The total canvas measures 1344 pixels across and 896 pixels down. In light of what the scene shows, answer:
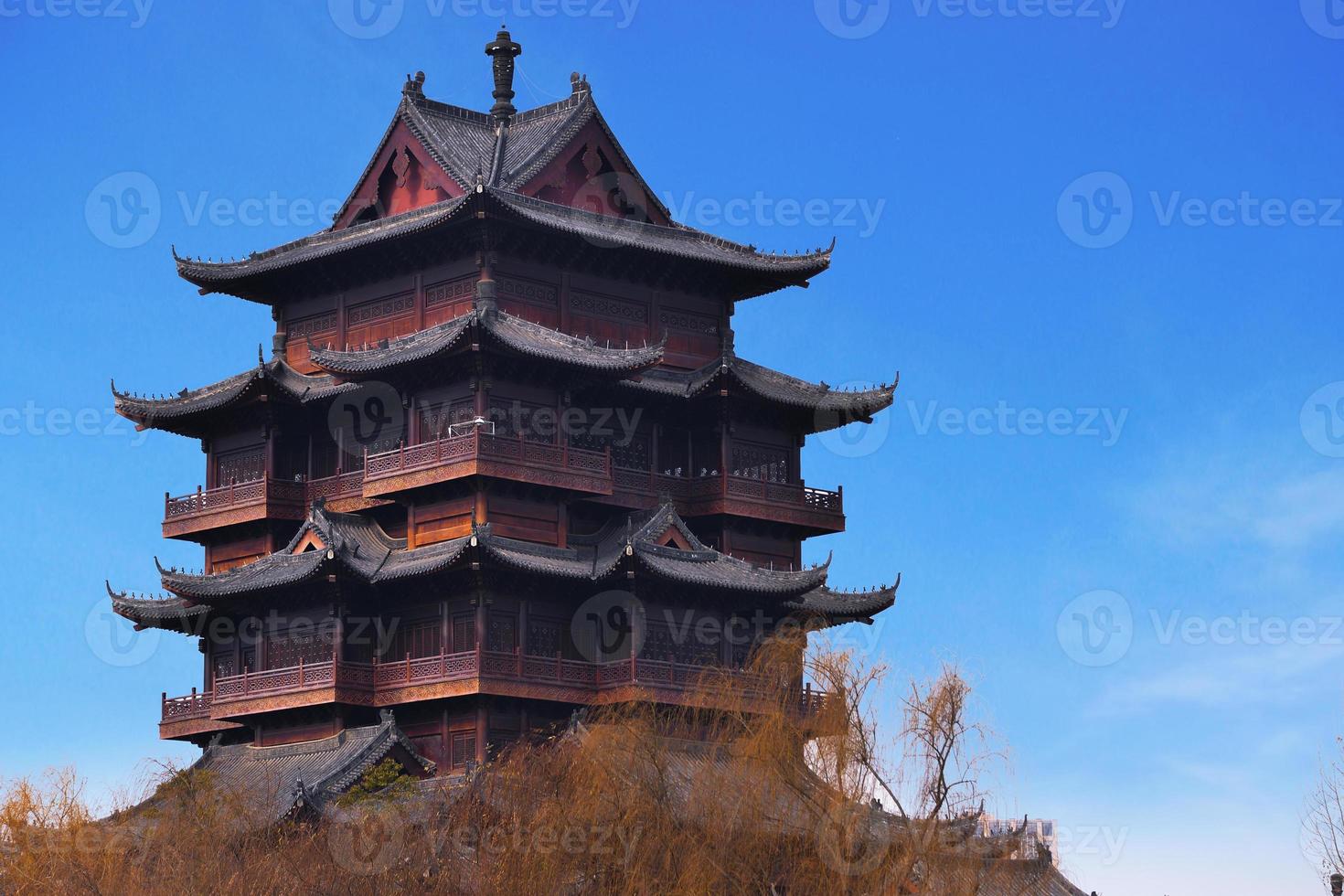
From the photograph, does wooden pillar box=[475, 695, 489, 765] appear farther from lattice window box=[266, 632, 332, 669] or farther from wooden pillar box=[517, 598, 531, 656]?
lattice window box=[266, 632, 332, 669]

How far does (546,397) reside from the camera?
4812 cm

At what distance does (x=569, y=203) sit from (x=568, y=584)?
9795 mm

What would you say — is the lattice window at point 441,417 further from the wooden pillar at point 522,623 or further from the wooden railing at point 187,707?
the wooden railing at point 187,707

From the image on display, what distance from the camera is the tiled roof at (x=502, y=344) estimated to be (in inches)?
1837

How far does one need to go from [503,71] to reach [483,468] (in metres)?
12.5

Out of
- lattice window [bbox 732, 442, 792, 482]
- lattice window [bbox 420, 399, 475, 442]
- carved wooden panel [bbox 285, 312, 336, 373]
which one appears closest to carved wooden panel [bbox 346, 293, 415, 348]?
carved wooden panel [bbox 285, 312, 336, 373]

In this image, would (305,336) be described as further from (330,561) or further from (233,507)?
(330,561)

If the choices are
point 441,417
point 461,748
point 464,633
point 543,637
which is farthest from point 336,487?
point 461,748

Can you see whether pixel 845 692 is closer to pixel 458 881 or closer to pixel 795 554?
pixel 458 881

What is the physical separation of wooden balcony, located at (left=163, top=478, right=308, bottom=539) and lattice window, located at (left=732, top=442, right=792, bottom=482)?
9.72 metres

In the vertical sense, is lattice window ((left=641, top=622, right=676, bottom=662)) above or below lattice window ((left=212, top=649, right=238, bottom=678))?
below

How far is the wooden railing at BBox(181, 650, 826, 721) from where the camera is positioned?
4538 cm

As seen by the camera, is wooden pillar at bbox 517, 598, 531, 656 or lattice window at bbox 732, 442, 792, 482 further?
lattice window at bbox 732, 442, 792, 482

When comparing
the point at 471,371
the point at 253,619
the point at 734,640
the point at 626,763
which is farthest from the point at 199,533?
the point at 626,763
